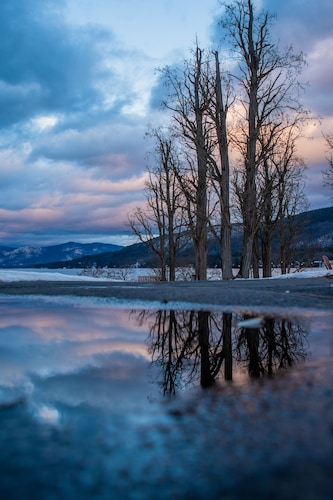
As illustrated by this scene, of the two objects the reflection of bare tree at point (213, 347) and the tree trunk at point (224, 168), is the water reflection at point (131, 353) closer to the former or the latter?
the reflection of bare tree at point (213, 347)

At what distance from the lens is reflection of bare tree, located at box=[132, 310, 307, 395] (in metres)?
1.84

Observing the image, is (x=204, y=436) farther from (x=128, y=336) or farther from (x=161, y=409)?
(x=128, y=336)

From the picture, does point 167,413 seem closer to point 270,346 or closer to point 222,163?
point 270,346

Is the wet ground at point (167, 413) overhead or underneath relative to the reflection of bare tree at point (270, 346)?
overhead

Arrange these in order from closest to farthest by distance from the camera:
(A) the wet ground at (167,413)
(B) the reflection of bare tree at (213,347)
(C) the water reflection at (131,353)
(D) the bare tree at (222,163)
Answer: (A) the wet ground at (167,413) → (C) the water reflection at (131,353) → (B) the reflection of bare tree at (213,347) → (D) the bare tree at (222,163)

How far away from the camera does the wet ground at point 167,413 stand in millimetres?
837

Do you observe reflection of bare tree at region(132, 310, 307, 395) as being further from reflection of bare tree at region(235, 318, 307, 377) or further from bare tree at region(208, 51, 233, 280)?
bare tree at region(208, 51, 233, 280)

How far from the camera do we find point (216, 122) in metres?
16.3

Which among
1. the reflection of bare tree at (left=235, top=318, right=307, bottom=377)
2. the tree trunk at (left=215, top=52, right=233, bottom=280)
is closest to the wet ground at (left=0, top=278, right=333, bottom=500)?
the reflection of bare tree at (left=235, top=318, right=307, bottom=377)

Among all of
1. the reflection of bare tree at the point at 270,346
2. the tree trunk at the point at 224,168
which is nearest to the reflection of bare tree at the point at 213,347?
the reflection of bare tree at the point at 270,346

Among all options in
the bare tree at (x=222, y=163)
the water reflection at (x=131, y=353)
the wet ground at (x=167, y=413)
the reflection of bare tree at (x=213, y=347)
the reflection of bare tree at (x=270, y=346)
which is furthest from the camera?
the bare tree at (x=222, y=163)

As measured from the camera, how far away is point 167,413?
1248 millimetres

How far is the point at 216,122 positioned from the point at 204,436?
16.3 m

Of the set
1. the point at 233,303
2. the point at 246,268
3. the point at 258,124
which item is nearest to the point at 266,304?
the point at 233,303
